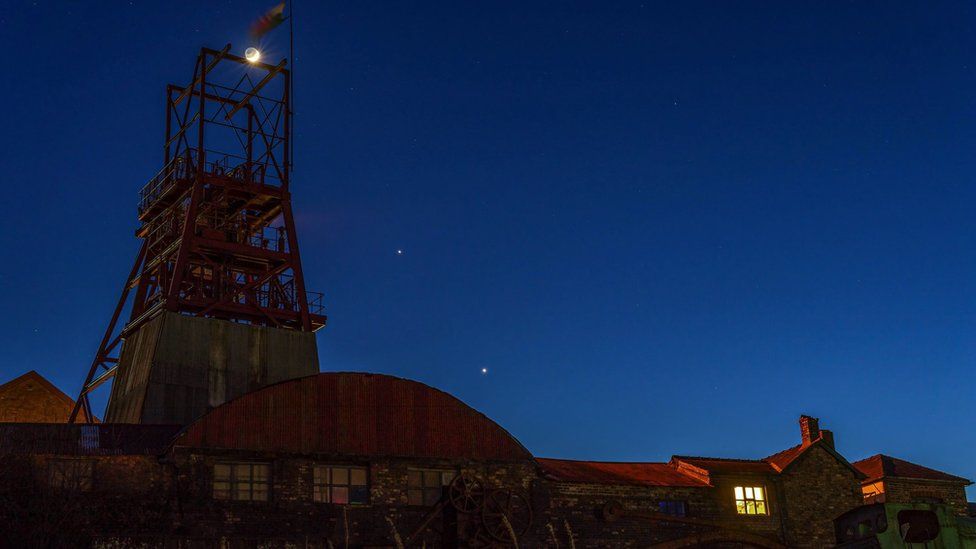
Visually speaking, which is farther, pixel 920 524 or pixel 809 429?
pixel 809 429

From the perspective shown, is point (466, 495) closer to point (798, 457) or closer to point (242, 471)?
point (242, 471)

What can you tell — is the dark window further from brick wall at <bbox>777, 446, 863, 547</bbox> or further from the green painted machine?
brick wall at <bbox>777, 446, 863, 547</bbox>

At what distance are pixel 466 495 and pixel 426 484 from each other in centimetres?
516

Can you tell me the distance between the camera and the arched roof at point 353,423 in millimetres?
31203

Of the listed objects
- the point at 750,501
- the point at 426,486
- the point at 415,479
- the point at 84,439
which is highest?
the point at 84,439

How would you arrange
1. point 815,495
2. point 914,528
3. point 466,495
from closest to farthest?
point 914,528 → point 466,495 → point 815,495

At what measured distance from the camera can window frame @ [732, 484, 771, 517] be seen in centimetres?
3841

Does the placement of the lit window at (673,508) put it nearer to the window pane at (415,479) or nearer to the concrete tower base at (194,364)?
the window pane at (415,479)

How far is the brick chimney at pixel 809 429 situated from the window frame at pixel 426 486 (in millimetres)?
15828

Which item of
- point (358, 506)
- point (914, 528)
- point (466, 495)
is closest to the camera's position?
point (914, 528)

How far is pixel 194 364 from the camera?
4184cm

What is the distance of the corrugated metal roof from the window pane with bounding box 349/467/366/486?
526 cm

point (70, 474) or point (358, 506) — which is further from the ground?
point (70, 474)

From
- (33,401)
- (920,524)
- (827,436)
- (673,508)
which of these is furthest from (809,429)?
(33,401)
